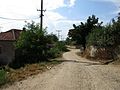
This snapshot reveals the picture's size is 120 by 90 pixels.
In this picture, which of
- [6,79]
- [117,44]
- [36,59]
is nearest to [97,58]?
[117,44]

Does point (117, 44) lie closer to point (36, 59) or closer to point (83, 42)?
point (36, 59)

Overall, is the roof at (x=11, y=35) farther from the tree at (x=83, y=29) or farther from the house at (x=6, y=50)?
the tree at (x=83, y=29)

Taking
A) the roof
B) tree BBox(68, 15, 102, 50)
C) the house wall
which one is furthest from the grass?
tree BBox(68, 15, 102, 50)

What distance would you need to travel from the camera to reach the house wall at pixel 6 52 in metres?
42.7

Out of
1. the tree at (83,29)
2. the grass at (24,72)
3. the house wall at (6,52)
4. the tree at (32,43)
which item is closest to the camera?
the grass at (24,72)

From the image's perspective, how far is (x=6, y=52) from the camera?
141 ft

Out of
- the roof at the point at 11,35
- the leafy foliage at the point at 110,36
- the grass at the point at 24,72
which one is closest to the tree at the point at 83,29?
the roof at the point at 11,35

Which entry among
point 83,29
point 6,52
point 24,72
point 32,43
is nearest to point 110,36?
point 32,43

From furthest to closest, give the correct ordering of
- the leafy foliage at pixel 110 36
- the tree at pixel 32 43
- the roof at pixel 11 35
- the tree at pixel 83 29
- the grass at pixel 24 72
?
1. the tree at pixel 83 29
2. the roof at pixel 11 35
3. the tree at pixel 32 43
4. the leafy foliage at pixel 110 36
5. the grass at pixel 24 72

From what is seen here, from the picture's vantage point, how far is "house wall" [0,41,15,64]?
140 feet

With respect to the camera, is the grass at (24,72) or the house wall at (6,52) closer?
the grass at (24,72)

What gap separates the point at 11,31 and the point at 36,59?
11513 mm

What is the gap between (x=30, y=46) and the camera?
3850 centimetres

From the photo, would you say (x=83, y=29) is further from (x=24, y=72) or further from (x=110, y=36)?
(x=24, y=72)
